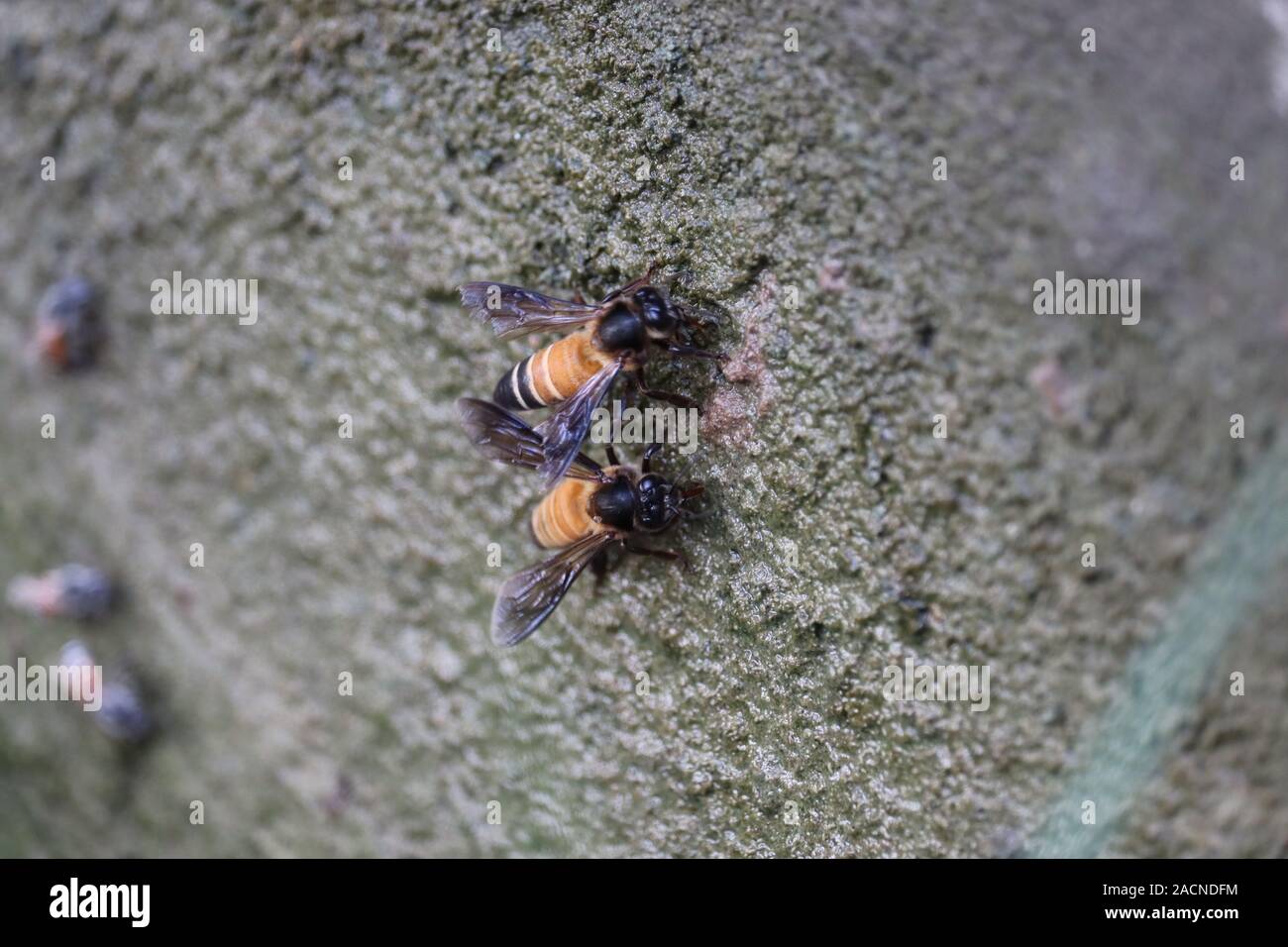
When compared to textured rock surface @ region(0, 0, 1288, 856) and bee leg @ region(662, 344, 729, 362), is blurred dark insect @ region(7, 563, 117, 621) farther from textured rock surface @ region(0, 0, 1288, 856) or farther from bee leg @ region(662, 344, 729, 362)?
bee leg @ region(662, 344, 729, 362)

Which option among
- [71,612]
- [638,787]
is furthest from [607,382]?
[71,612]

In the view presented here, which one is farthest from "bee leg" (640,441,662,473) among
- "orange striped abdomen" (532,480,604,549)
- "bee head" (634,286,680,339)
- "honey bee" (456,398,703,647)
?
"bee head" (634,286,680,339)

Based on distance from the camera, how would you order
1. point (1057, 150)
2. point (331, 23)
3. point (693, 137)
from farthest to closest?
point (1057, 150) → point (331, 23) → point (693, 137)

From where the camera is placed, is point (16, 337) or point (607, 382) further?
point (16, 337)

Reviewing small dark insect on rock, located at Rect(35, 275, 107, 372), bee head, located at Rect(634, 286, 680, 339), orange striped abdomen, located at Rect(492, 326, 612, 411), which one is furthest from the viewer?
small dark insect on rock, located at Rect(35, 275, 107, 372)

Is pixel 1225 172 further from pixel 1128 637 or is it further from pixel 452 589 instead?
pixel 452 589

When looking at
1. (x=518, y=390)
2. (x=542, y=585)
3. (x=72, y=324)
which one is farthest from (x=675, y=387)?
(x=72, y=324)

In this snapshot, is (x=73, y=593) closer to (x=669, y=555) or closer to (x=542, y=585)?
(x=542, y=585)
